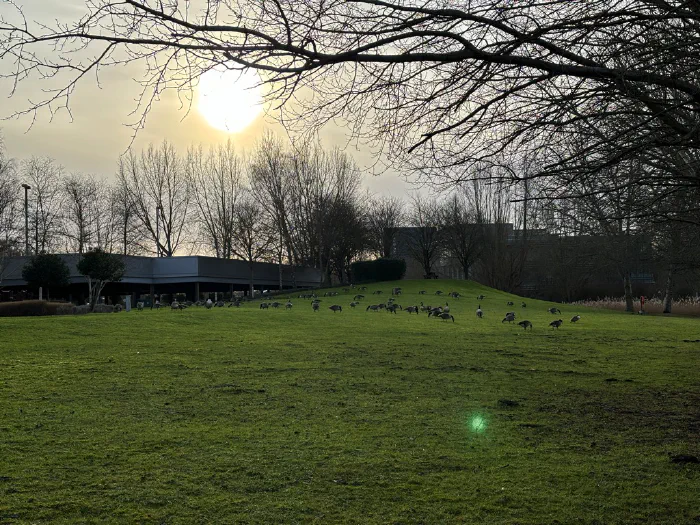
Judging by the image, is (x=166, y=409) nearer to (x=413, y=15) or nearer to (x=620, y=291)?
(x=413, y=15)

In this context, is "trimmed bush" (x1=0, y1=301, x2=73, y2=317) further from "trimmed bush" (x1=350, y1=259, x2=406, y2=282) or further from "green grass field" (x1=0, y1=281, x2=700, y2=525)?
"trimmed bush" (x1=350, y1=259, x2=406, y2=282)

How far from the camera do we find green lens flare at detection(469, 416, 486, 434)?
6395 mm

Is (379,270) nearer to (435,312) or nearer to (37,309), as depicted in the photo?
(435,312)

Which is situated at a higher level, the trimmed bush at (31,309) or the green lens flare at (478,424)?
the trimmed bush at (31,309)

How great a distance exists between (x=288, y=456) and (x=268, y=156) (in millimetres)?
46423

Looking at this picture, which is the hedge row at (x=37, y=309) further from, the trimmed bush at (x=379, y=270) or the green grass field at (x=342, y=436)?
the trimmed bush at (x=379, y=270)

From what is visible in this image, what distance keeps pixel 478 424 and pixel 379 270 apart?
49207 millimetres

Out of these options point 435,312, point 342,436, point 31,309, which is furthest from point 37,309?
point 342,436

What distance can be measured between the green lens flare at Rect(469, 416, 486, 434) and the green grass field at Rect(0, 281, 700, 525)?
22 millimetres

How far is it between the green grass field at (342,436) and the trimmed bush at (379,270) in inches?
1675

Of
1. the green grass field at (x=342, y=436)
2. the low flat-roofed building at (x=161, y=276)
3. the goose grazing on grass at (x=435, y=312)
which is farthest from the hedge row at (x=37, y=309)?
the green grass field at (x=342, y=436)

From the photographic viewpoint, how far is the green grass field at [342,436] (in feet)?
14.0

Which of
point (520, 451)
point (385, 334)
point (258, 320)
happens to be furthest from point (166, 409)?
point (258, 320)

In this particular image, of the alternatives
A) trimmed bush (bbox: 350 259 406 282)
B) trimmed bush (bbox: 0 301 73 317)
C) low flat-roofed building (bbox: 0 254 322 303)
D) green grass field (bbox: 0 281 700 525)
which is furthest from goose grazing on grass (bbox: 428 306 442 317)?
trimmed bush (bbox: 350 259 406 282)
